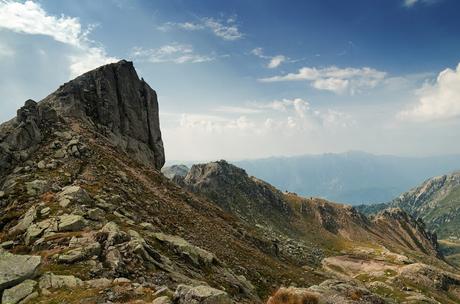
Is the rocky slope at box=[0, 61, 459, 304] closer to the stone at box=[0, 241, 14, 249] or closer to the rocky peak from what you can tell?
the stone at box=[0, 241, 14, 249]

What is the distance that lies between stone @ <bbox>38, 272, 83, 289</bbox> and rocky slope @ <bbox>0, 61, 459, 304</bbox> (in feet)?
0.19

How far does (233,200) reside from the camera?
173m

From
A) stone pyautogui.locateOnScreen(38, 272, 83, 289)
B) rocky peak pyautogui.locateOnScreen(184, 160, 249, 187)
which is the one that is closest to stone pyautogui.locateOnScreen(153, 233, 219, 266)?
stone pyautogui.locateOnScreen(38, 272, 83, 289)

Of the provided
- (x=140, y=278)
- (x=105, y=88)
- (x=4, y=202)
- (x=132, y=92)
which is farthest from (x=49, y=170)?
(x=132, y=92)

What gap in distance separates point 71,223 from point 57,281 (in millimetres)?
10009

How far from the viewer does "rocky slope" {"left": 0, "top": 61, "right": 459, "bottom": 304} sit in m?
22.6

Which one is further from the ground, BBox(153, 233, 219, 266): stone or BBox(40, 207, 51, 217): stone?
BBox(40, 207, 51, 217): stone

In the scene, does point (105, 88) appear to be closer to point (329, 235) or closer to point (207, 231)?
point (207, 231)

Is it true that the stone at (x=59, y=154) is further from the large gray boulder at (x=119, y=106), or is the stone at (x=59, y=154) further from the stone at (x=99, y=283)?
the stone at (x=99, y=283)

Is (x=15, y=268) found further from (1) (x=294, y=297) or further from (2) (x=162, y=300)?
(1) (x=294, y=297)

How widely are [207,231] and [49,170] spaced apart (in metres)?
22.7

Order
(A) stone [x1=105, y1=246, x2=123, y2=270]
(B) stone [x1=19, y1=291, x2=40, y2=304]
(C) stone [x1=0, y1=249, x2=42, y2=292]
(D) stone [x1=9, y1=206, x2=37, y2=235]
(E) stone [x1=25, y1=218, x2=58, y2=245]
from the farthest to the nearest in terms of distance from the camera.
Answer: (D) stone [x1=9, y1=206, x2=37, y2=235]
(E) stone [x1=25, y1=218, x2=58, y2=245]
(A) stone [x1=105, y1=246, x2=123, y2=270]
(C) stone [x1=0, y1=249, x2=42, y2=292]
(B) stone [x1=19, y1=291, x2=40, y2=304]

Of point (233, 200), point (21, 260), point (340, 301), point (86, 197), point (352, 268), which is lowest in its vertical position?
point (352, 268)

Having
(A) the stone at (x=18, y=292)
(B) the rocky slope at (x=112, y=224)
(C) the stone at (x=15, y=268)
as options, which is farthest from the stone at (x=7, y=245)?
(A) the stone at (x=18, y=292)
